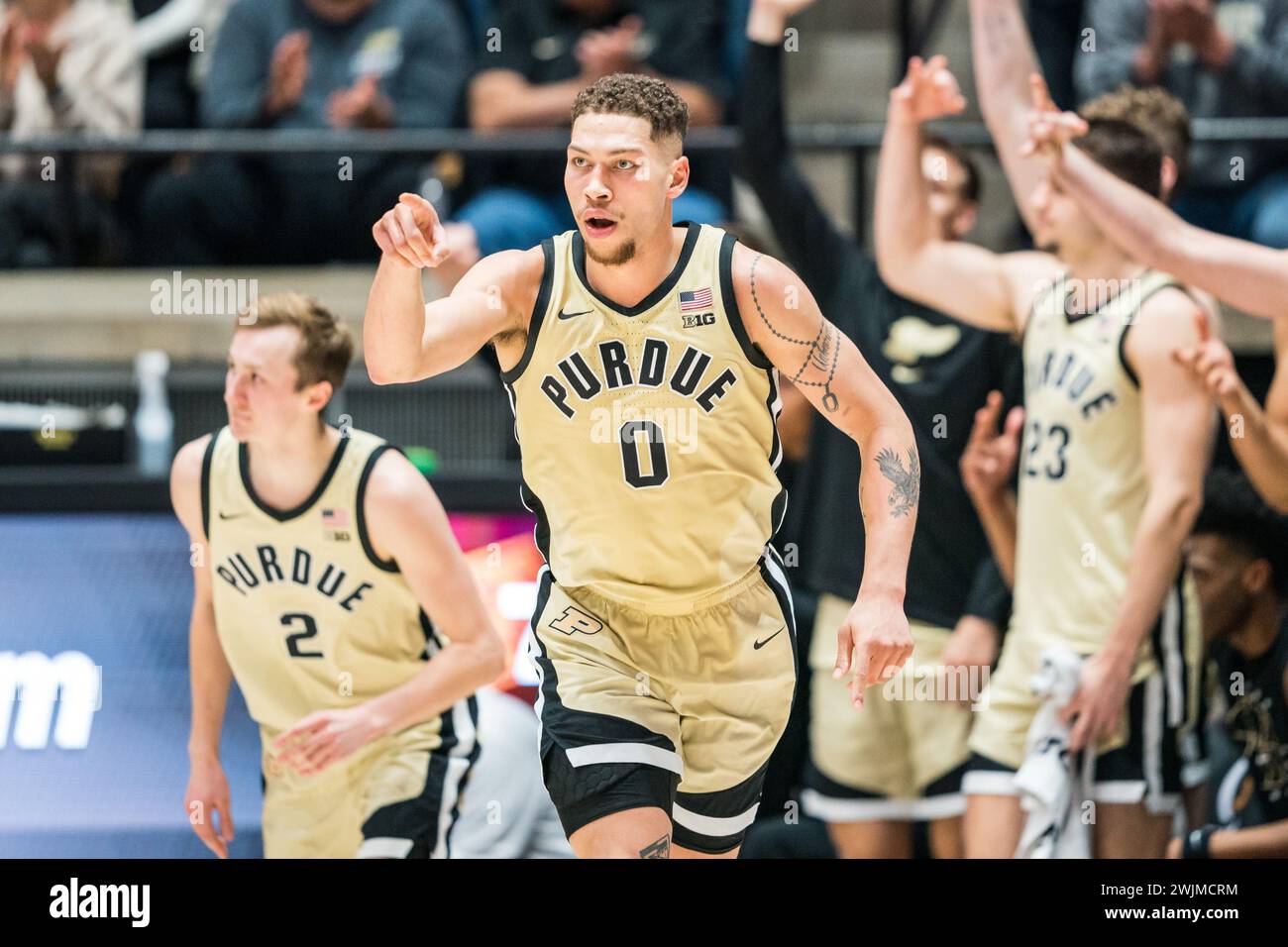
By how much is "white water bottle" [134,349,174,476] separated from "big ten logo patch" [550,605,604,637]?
2179 mm

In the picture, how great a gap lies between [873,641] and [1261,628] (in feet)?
7.16

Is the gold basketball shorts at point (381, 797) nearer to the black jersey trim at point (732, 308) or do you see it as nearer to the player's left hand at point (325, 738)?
the player's left hand at point (325, 738)

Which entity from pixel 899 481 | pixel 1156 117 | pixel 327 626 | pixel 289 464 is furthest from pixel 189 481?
pixel 1156 117

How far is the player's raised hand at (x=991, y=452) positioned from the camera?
531 centimetres

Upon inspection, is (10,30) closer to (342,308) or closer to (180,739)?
(342,308)

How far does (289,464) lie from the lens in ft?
15.7

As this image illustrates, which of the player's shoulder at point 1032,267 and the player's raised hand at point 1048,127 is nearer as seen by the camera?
the player's raised hand at point 1048,127

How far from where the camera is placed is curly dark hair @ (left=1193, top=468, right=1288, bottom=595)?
5250 millimetres

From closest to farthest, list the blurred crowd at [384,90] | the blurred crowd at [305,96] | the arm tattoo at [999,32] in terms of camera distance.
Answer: the arm tattoo at [999,32], the blurred crowd at [384,90], the blurred crowd at [305,96]

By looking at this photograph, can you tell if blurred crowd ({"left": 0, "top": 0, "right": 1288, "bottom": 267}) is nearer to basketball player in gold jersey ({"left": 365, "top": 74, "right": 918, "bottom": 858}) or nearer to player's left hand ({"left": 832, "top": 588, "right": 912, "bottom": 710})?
basketball player in gold jersey ({"left": 365, "top": 74, "right": 918, "bottom": 858})

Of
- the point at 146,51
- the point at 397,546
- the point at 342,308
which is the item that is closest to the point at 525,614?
the point at 397,546

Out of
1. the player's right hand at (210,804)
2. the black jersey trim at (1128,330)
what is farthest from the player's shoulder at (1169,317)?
the player's right hand at (210,804)

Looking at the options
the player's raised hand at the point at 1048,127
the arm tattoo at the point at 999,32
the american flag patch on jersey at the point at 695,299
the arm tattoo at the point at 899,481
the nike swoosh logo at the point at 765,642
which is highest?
the arm tattoo at the point at 999,32

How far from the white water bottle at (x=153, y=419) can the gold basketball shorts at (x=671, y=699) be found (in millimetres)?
2090
